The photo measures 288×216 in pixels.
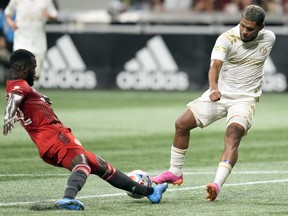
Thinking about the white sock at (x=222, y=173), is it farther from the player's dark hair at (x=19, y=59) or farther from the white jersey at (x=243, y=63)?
the player's dark hair at (x=19, y=59)

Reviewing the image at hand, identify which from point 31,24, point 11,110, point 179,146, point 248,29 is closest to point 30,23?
point 31,24

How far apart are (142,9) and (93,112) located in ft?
36.6

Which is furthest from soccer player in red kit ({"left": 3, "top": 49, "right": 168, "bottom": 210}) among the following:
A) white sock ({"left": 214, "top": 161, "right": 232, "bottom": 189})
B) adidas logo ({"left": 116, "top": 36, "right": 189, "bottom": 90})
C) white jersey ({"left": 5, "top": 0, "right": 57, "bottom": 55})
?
adidas logo ({"left": 116, "top": 36, "right": 189, "bottom": 90})

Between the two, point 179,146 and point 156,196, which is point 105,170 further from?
point 179,146

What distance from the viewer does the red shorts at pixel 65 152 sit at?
9180mm

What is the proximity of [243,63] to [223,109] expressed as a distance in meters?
0.52

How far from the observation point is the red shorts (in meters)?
9.18

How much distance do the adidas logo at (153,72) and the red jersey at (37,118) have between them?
1662cm

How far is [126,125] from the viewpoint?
18.7 meters

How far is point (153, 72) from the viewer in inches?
1024

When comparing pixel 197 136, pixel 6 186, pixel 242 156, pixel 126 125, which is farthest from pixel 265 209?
pixel 126 125

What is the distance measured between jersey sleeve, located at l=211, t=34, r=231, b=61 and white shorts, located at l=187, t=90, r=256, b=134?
1.66ft

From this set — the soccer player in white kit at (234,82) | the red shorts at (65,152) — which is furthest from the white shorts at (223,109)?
the red shorts at (65,152)

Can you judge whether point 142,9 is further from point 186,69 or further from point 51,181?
point 51,181
